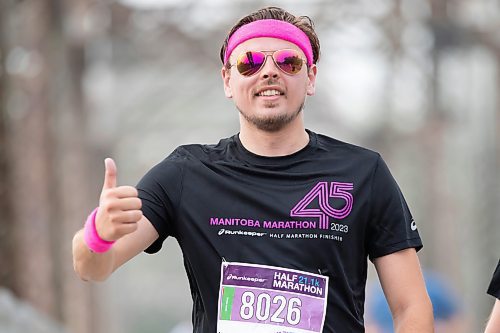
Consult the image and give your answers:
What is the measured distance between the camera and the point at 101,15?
68.1ft

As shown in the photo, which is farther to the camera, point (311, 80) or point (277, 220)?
point (311, 80)

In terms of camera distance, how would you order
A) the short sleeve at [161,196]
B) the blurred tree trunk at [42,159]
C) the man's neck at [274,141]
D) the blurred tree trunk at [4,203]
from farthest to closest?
the blurred tree trunk at [42,159] < the blurred tree trunk at [4,203] < the man's neck at [274,141] < the short sleeve at [161,196]

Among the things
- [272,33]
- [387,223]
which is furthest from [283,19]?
[387,223]

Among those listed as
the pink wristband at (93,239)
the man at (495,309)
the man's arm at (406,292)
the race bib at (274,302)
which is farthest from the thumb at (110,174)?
the man at (495,309)

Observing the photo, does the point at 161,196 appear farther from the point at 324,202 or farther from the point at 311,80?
the point at 311,80

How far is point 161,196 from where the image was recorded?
15.6ft

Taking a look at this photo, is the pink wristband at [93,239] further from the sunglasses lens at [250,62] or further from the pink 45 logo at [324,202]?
the sunglasses lens at [250,62]

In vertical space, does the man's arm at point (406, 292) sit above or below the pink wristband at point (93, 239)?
below

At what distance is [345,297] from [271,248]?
0.30m

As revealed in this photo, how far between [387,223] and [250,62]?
2.37 feet

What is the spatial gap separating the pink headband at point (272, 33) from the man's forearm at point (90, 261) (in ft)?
3.07

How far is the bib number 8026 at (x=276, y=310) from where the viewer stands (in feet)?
15.1

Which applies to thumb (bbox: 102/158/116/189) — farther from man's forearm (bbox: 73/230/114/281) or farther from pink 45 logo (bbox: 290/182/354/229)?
pink 45 logo (bbox: 290/182/354/229)

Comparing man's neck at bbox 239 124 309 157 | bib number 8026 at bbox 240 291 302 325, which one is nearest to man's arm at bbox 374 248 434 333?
bib number 8026 at bbox 240 291 302 325
